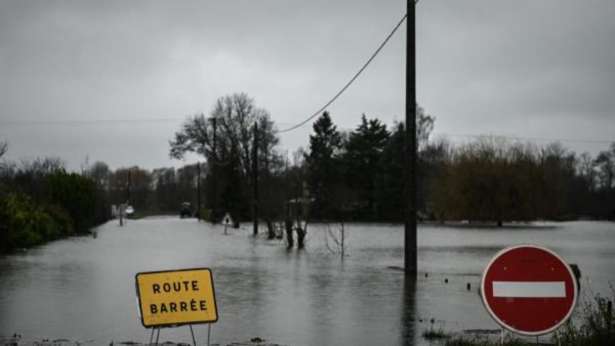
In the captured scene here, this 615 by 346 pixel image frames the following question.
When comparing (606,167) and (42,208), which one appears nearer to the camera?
(42,208)

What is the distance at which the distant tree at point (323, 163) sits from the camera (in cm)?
8529

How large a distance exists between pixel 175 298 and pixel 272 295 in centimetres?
748

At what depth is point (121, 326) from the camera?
36.3 feet

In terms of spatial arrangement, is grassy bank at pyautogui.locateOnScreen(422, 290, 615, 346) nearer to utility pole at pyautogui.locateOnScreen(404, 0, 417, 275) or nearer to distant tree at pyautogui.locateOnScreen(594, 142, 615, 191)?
utility pole at pyautogui.locateOnScreen(404, 0, 417, 275)

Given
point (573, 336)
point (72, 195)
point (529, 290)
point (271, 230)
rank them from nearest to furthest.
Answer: point (529, 290), point (573, 336), point (271, 230), point (72, 195)

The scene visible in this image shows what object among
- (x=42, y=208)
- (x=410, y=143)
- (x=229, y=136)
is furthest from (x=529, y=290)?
(x=229, y=136)

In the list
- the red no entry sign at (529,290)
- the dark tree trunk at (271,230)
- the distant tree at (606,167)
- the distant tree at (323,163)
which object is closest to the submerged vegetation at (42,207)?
the dark tree trunk at (271,230)

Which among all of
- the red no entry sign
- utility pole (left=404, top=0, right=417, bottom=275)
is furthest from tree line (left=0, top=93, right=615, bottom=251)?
the red no entry sign

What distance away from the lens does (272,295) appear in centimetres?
1493

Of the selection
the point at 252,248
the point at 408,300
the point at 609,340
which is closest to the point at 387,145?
the point at 252,248

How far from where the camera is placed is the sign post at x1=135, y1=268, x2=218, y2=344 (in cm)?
751

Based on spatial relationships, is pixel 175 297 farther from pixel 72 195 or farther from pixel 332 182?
pixel 332 182

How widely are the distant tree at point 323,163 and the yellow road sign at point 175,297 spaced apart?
6928 cm

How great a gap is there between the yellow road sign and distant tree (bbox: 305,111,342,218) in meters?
69.3
